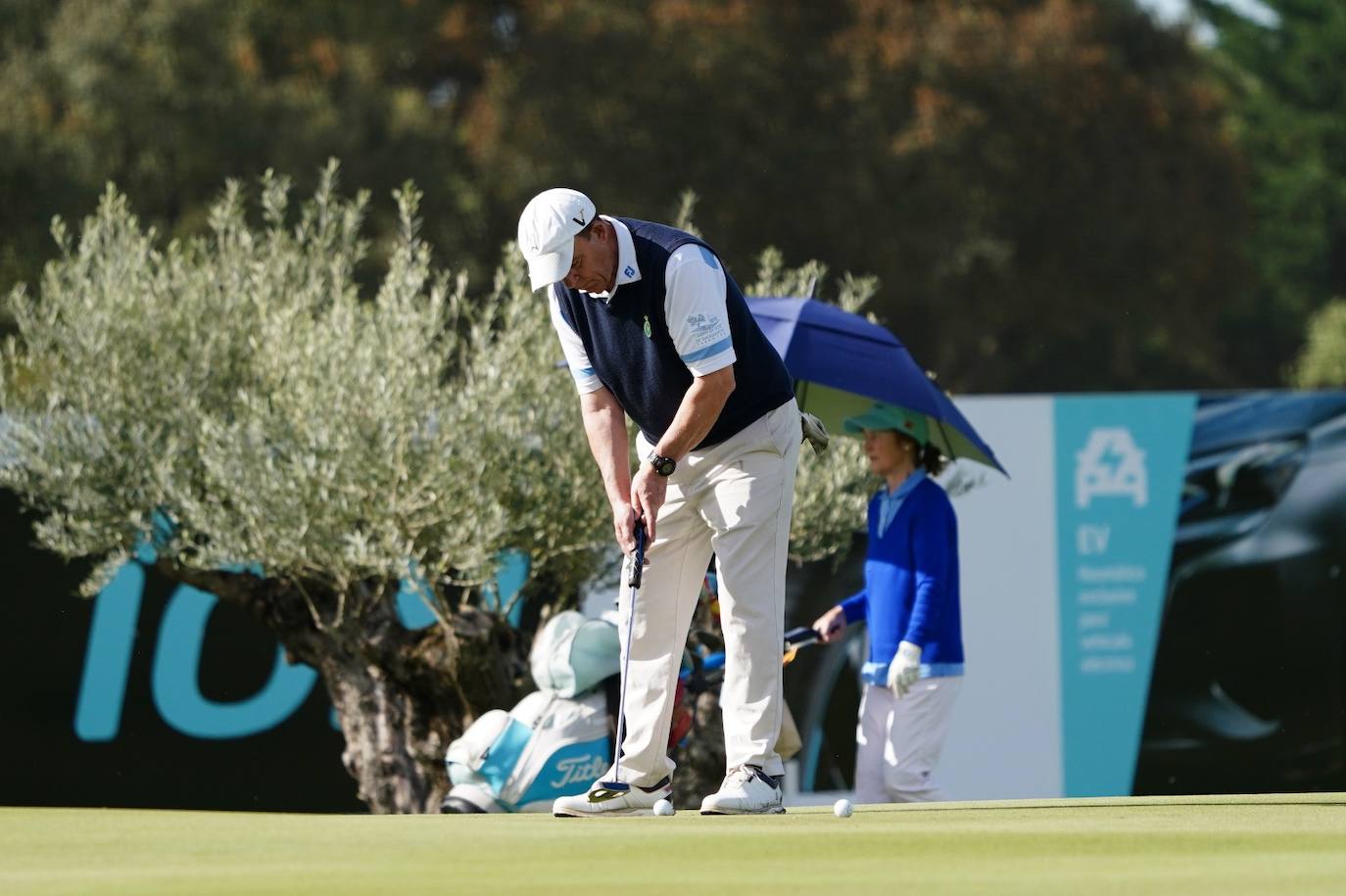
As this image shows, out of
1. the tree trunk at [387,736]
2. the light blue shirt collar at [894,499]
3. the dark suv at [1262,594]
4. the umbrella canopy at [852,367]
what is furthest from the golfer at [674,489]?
the dark suv at [1262,594]

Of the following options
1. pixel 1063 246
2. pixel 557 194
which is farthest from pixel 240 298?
pixel 1063 246

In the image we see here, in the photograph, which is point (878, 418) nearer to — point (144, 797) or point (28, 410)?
point (28, 410)

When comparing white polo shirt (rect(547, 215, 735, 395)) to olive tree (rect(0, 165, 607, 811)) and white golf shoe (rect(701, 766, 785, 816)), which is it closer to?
white golf shoe (rect(701, 766, 785, 816))

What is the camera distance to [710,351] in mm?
5742

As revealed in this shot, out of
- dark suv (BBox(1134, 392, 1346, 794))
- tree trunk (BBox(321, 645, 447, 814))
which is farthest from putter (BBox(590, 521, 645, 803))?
→ dark suv (BBox(1134, 392, 1346, 794))

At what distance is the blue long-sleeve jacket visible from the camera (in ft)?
25.4

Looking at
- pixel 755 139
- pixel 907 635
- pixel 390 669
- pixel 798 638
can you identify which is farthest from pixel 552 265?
pixel 755 139

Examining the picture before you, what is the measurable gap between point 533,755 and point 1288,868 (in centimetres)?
364

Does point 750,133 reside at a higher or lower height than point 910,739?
higher

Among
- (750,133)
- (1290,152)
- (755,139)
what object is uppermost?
(1290,152)

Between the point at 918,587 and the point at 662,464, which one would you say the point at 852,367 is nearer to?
the point at 918,587

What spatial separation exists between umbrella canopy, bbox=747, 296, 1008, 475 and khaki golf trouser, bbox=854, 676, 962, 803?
41.6 inches

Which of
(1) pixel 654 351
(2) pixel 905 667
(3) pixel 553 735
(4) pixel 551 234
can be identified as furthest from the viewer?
(3) pixel 553 735

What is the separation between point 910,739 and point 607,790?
2.10 m
